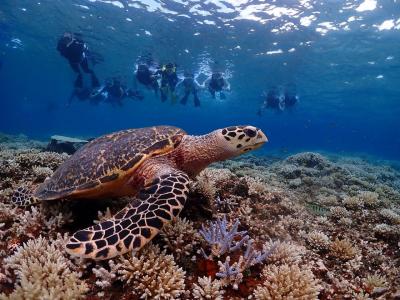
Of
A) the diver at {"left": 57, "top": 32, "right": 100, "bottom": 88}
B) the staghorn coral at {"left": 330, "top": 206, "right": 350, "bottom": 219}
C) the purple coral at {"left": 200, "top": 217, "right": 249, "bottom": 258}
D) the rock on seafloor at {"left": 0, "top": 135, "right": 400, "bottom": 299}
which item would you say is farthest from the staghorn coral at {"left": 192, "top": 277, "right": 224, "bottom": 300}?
the diver at {"left": 57, "top": 32, "right": 100, "bottom": 88}

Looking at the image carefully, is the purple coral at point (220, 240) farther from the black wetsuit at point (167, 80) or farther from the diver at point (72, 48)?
the diver at point (72, 48)

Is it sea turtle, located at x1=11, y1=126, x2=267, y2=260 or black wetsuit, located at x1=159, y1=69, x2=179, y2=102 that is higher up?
sea turtle, located at x1=11, y1=126, x2=267, y2=260

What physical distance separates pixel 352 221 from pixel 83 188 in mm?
4976

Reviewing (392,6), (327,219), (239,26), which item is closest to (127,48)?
(239,26)

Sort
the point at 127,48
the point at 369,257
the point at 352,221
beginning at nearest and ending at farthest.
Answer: the point at 369,257 → the point at 352,221 → the point at 127,48

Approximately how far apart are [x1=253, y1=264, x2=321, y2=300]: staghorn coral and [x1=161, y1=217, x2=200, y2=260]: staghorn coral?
856 mm

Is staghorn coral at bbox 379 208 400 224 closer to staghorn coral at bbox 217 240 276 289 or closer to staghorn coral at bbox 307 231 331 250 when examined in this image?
staghorn coral at bbox 307 231 331 250

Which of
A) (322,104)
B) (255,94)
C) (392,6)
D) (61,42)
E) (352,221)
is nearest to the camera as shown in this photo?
(352,221)

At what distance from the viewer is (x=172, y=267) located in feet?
9.52

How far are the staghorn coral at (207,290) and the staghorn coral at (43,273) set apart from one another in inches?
41.1

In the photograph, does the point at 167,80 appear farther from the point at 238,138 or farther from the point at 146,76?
the point at 238,138

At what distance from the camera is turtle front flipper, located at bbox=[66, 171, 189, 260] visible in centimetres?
260

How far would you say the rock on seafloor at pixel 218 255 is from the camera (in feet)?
9.00

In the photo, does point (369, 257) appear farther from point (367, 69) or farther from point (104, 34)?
point (367, 69)
